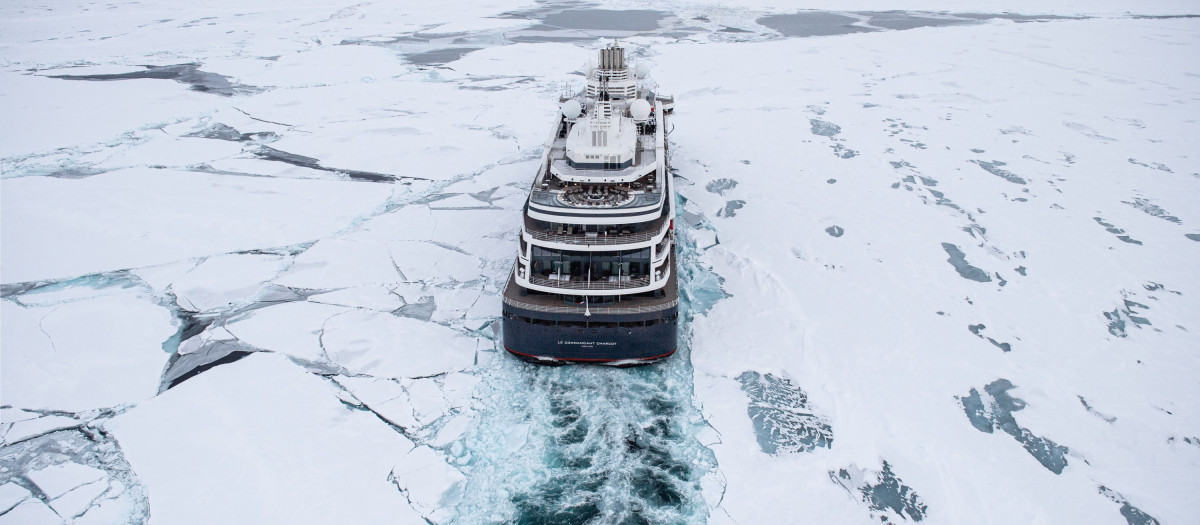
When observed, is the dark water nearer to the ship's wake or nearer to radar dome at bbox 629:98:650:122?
radar dome at bbox 629:98:650:122

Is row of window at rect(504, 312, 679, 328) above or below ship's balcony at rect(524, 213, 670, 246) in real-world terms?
below

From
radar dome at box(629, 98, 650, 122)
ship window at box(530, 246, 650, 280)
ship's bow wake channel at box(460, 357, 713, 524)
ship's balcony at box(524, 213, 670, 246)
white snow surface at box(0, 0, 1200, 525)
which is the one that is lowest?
ship's bow wake channel at box(460, 357, 713, 524)

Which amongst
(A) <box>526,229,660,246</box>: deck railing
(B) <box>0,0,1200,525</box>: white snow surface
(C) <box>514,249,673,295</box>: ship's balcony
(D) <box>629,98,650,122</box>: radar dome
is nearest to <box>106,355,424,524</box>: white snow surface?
(B) <box>0,0,1200,525</box>: white snow surface

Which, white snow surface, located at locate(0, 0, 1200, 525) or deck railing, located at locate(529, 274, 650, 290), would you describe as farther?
deck railing, located at locate(529, 274, 650, 290)

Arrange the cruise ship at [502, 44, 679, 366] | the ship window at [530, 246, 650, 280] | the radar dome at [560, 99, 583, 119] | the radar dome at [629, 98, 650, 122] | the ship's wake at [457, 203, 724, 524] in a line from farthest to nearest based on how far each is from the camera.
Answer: the radar dome at [629, 98, 650, 122] → the radar dome at [560, 99, 583, 119] → the ship window at [530, 246, 650, 280] → the cruise ship at [502, 44, 679, 366] → the ship's wake at [457, 203, 724, 524]

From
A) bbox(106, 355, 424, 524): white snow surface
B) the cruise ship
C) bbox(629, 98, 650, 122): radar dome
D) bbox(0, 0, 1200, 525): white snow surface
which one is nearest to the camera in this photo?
bbox(106, 355, 424, 524): white snow surface

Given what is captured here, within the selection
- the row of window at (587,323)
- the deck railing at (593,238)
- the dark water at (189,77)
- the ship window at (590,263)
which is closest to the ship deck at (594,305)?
the row of window at (587,323)
